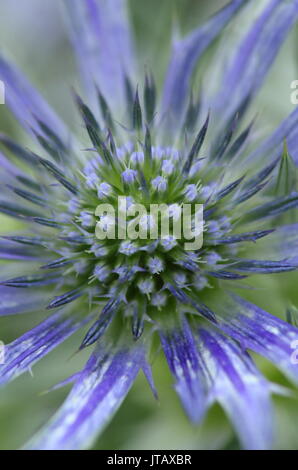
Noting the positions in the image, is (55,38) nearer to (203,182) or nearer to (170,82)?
(170,82)

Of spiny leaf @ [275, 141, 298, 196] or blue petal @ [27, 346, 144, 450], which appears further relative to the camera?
spiny leaf @ [275, 141, 298, 196]

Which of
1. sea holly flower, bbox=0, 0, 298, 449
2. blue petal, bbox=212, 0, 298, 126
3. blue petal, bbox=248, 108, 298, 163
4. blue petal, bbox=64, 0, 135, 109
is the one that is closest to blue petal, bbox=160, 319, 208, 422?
sea holly flower, bbox=0, 0, 298, 449

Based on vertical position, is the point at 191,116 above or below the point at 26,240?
above

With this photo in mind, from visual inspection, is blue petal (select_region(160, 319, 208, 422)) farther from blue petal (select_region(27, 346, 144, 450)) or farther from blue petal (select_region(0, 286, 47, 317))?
blue petal (select_region(0, 286, 47, 317))

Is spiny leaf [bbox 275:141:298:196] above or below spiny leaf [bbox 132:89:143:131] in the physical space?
below

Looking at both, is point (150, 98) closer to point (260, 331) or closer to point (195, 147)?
point (195, 147)

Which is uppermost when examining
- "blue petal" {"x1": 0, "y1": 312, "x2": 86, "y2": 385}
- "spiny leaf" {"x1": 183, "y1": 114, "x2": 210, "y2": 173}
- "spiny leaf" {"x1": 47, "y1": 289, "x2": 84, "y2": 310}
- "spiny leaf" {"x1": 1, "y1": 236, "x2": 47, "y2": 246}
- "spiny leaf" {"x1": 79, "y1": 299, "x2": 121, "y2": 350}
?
"spiny leaf" {"x1": 183, "y1": 114, "x2": 210, "y2": 173}

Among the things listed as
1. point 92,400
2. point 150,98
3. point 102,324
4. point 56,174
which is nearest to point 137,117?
point 150,98
